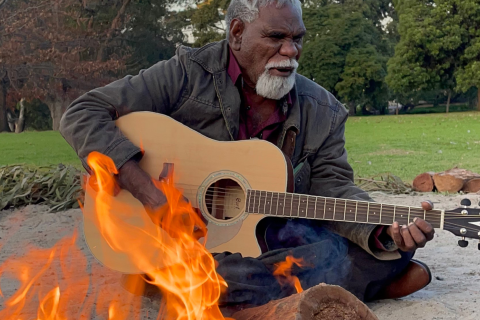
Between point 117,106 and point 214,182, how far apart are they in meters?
0.68

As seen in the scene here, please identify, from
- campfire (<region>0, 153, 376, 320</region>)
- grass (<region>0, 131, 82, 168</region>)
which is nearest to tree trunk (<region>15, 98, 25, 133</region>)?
grass (<region>0, 131, 82, 168</region>)

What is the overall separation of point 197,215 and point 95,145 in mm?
641

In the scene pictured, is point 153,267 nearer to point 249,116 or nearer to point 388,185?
point 249,116

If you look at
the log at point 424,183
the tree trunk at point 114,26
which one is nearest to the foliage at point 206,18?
the tree trunk at point 114,26

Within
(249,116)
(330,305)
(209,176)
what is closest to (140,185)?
(209,176)

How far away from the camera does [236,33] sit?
302 cm

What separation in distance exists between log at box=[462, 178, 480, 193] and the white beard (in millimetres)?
4562

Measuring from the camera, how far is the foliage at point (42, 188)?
19.0 feet

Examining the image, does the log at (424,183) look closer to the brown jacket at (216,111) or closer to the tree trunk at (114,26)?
the brown jacket at (216,111)

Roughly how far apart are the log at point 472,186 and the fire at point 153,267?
16.2 ft

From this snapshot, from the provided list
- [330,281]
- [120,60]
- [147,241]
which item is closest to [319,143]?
[330,281]

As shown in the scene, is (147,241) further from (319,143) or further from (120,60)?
(120,60)

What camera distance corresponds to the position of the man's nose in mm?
2839

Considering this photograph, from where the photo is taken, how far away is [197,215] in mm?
2686
